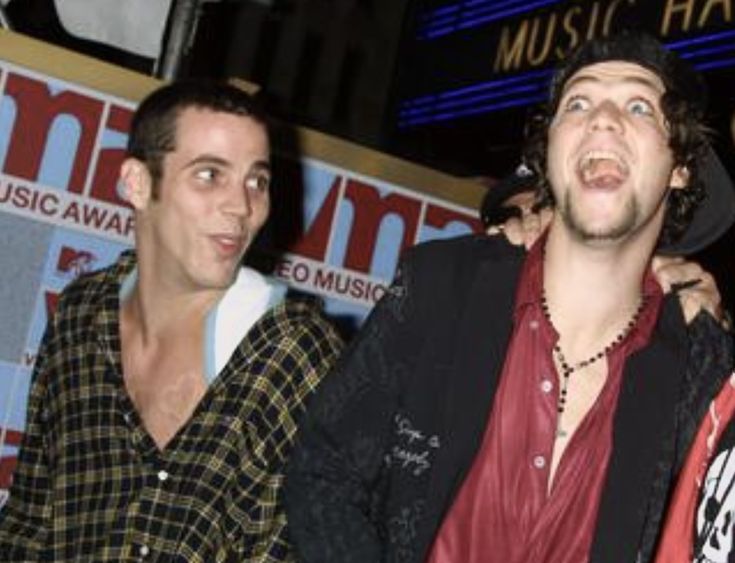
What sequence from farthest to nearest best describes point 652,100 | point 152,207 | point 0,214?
point 0,214 → point 152,207 → point 652,100

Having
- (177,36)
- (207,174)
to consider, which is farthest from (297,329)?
(177,36)

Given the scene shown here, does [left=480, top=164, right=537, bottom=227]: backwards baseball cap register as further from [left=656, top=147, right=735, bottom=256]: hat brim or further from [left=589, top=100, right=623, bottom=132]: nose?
[left=589, top=100, right=623, bottom=132]: nose

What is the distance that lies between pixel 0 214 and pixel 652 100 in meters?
2.24

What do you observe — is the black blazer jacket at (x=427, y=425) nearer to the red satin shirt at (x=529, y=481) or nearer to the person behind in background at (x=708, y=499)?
the red satin shirt at (x=529, y=481)

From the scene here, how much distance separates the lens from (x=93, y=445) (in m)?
2.59

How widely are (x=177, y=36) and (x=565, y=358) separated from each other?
7.41ft

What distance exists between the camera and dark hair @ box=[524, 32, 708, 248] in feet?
7.53

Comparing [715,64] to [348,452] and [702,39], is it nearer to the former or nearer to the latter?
[702,39]

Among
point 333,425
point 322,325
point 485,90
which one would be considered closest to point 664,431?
point 333,425

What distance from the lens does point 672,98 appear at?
2.30 m

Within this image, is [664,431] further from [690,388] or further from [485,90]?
[485,90]

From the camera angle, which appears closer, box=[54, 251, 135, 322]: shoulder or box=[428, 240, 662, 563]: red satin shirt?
box=[428, 240, 662, 563]: red satin shirt

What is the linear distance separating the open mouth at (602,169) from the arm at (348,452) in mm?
474

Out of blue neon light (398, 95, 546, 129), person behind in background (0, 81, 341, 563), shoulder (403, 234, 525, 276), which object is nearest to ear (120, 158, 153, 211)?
person behind in background (0, 81, 341, 563)
